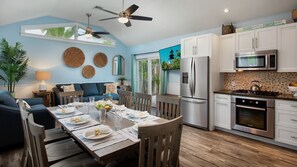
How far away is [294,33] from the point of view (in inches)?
117

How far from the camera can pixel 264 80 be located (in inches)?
142

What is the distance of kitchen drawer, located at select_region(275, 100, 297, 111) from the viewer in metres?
2.78

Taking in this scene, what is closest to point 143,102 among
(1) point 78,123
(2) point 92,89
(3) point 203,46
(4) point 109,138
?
(1) point 78,123

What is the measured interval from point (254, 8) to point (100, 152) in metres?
3.95

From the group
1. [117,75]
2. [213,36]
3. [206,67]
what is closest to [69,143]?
[206,67]

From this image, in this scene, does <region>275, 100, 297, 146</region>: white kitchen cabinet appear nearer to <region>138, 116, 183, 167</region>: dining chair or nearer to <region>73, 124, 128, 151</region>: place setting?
<region>138, 116, 183, 167</region>: dining chair

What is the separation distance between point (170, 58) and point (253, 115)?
2.83 meters

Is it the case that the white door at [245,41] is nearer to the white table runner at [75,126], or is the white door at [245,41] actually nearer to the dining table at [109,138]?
the dining table at [109,138]

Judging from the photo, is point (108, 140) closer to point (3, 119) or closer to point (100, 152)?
point (100, 152)

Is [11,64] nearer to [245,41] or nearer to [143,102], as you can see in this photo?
[143,102]

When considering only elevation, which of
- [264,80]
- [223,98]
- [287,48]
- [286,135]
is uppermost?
[287,48]

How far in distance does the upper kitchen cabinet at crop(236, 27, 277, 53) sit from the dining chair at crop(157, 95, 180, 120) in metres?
2.32

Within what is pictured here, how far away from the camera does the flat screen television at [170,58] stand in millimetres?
5039

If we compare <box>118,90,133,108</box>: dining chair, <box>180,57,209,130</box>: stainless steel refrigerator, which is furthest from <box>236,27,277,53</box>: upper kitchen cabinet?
<box>118,90,133,108</box>: dining chair
